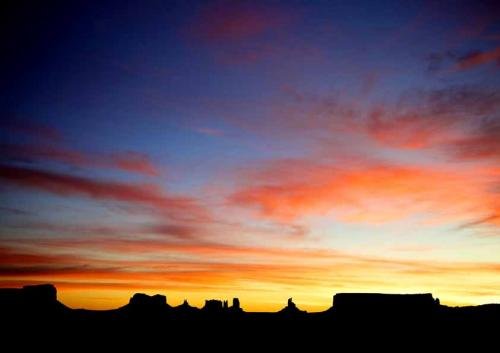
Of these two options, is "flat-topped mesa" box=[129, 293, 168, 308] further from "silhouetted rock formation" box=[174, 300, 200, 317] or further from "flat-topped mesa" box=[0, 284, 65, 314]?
"flat-topped mesa" box=[0, 284, 65, 314]

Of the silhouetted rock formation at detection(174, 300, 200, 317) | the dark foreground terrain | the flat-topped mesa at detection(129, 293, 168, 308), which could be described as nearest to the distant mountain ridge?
the dark foreground terrain

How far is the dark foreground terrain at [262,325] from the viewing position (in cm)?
4769

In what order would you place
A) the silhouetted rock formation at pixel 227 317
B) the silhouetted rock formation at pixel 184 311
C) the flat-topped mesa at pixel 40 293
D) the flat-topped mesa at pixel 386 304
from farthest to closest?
1. the silhouetted rock formation at pixel 184 311
2. the flat-topped mesa at pixel 40 293
3. the flat-topped mesa at pixel 386 304
4. the silhouetted rock formation at pixel 227 317

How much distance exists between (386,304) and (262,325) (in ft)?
52.5

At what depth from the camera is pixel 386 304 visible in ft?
168

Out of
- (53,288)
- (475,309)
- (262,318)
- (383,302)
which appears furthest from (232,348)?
(475,309)

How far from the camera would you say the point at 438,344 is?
45.0 metres

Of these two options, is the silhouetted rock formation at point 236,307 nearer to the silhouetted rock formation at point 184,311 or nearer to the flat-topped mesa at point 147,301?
the silhouetted rock formation at point 184,311

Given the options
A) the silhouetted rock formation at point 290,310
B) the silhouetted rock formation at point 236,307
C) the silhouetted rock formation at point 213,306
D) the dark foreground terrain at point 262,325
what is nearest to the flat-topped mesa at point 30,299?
the dark foreground terrain at point 262,325

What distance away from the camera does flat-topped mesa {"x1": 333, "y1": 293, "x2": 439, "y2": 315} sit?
50.7 m

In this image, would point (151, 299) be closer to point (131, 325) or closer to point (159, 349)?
point (131, 325)

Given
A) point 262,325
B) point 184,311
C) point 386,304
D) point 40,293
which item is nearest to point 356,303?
point 386,304

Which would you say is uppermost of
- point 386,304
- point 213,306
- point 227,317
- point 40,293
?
point 386,304

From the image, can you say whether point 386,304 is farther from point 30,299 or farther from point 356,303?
point 30,299
